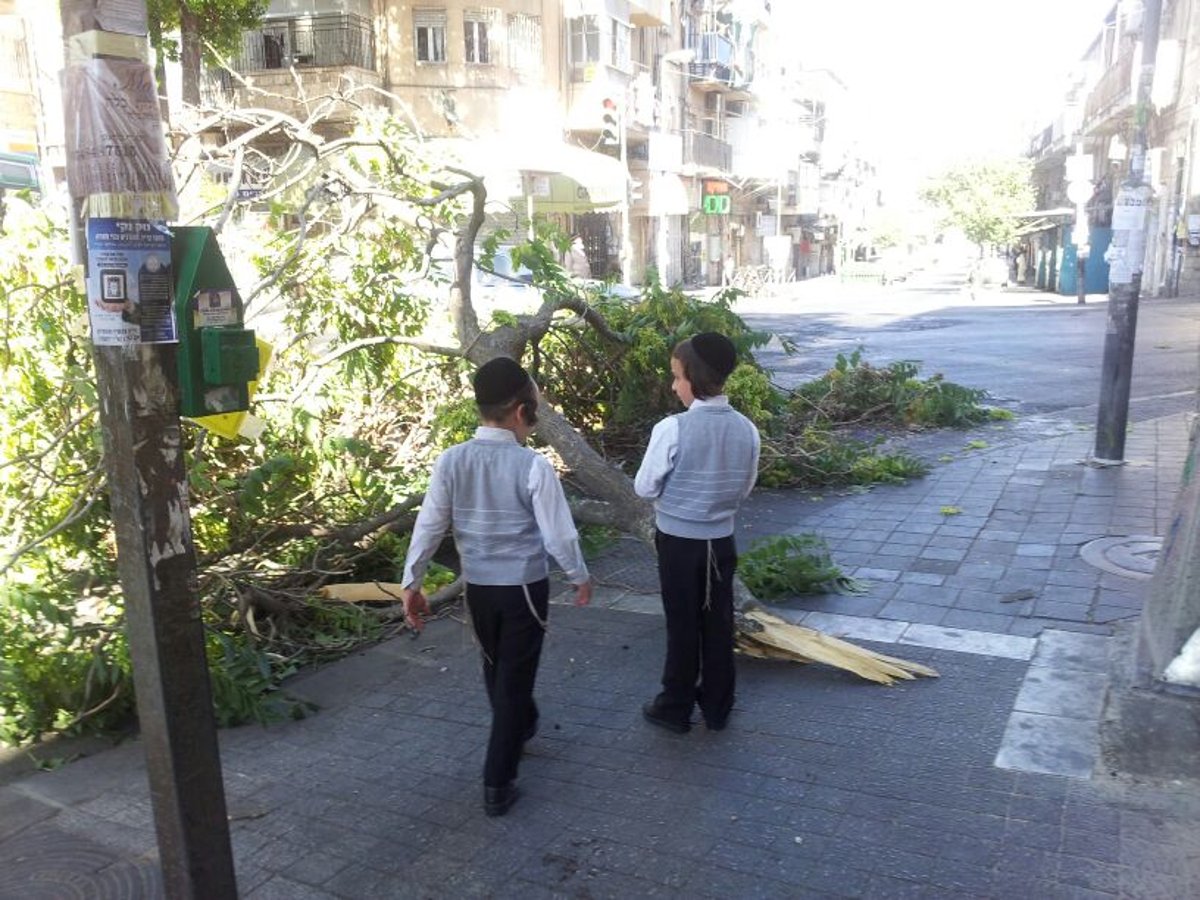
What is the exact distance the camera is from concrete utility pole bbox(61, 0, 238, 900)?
2.34 m

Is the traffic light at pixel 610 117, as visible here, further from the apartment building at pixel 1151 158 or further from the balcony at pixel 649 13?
the balcony at pixel 649 13

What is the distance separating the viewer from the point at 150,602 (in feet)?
8.00

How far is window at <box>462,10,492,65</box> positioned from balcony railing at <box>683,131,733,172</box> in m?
16.8

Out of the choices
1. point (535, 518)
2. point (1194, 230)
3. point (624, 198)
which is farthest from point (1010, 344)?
point (535, 518)

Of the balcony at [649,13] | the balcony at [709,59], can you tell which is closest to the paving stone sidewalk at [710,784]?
the balcony at [649,13]

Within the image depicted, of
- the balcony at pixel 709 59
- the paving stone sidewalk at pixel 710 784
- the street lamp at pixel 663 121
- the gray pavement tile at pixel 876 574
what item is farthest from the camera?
the balcony at pixel 709 59

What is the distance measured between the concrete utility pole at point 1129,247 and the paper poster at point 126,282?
23.9 feet

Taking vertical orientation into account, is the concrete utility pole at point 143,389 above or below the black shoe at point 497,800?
above

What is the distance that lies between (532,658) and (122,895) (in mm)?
1482

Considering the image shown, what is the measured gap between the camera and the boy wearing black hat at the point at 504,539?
3.43 meters

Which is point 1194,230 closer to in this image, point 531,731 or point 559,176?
point 559,176

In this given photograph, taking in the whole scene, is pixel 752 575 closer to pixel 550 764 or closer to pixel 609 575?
pixel 609 575

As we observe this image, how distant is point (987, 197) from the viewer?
43438 mm

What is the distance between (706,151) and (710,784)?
148ft
